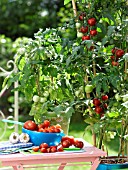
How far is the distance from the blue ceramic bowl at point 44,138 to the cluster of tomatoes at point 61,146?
0.03 m

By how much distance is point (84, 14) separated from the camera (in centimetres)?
331

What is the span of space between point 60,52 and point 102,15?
1.09ft

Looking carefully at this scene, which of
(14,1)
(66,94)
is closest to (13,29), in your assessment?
(14,1)

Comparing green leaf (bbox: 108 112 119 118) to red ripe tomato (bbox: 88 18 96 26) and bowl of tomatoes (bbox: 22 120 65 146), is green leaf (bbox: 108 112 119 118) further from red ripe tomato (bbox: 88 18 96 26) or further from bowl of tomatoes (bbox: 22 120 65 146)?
red ripe tomato (bbox: 88 18 96 26)

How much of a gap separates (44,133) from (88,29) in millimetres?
686

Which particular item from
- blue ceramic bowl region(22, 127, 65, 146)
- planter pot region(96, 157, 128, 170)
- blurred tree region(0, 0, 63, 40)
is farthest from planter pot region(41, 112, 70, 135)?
blurred tree region(0, 0, 63, 40)

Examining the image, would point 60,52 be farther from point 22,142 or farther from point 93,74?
point 22,142

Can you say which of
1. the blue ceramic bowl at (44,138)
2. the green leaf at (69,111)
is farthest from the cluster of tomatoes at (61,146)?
the green leaf at (69,111)

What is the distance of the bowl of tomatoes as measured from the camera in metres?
3.09

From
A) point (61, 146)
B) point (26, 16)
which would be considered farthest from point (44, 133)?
point (26, 16)

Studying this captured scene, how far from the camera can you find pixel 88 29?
3293 mm

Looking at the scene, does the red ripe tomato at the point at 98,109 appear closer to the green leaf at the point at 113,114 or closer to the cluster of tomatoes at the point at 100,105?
the cluster of tomatoes at the point at 100,105

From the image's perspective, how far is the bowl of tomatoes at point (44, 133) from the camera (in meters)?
3.09

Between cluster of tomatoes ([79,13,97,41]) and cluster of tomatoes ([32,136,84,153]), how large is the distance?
0.60m
